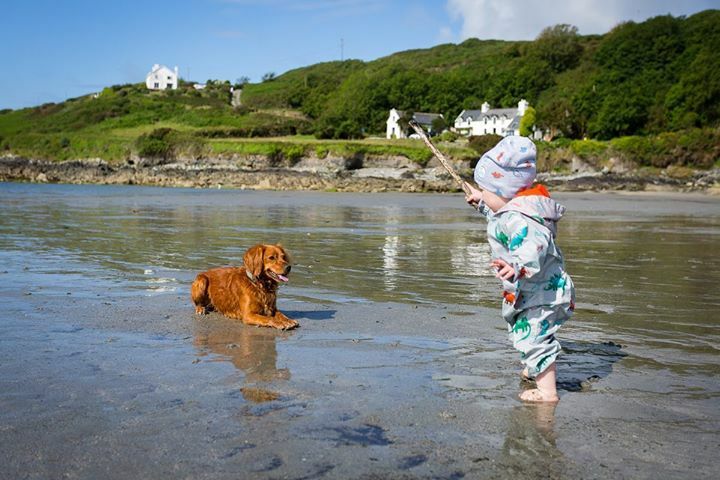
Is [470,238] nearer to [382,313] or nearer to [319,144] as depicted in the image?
[382,313]

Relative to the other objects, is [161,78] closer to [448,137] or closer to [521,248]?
[448,137]

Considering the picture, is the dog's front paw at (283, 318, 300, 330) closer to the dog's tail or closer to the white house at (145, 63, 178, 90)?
the dog's tail

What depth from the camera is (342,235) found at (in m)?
16.9

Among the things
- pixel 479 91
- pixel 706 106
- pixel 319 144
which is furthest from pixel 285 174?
pixel 479 91

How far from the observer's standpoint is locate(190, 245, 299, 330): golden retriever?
267 inches

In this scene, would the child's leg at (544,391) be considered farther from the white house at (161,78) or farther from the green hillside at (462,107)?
the white house at (161,78)

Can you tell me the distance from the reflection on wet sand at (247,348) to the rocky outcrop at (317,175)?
43423mm

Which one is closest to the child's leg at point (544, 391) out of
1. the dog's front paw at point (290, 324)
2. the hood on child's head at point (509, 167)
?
the hood on child's head at point (509, 167)

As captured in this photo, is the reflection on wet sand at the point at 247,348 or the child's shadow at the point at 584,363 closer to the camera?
the reflection on wet sand at the point at 247,348

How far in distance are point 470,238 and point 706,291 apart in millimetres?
7830

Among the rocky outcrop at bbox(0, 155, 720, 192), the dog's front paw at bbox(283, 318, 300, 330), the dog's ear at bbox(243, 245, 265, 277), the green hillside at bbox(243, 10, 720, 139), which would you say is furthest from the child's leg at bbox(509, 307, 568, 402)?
the green hillside at bbox(243, 10, 720, 139)

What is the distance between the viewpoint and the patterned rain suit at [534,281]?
470 centimetres

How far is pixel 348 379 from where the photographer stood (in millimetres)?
5016

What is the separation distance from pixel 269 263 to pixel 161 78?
489ft
